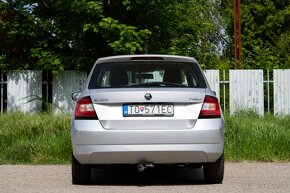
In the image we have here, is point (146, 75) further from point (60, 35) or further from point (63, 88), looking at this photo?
point (60, 35)

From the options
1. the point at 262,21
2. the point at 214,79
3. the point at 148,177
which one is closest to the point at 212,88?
the point at 214,79

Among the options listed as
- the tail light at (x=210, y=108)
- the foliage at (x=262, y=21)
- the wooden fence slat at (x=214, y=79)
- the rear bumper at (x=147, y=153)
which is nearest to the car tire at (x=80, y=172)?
the rear bumper at (x=147, y=153)

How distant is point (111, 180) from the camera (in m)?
8.04

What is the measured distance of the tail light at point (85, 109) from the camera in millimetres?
6891

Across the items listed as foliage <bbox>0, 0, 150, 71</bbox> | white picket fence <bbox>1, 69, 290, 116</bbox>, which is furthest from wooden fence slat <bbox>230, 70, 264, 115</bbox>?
foliage <bbox>0, 0, 150, 71</bbox>

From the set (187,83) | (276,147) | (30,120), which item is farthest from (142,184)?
(30,120)

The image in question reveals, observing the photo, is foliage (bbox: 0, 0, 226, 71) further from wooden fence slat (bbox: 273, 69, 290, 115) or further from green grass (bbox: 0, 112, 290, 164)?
green grass (bbox: 0, 112, 290, 164)

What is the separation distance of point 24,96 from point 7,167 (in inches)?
451

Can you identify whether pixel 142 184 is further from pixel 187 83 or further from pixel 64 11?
pixel 64 11

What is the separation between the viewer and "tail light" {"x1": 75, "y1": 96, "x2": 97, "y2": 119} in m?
6.89

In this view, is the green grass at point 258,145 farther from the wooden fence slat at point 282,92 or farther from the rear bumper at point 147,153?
the wooden fence slat at point 282,92

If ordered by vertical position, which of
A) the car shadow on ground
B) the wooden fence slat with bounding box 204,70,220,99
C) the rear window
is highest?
the wooden fence slat with bounding box 204,70,220,99

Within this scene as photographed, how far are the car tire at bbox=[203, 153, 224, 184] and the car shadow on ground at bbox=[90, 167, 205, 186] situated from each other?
6.5 inches

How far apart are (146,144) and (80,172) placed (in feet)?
3.57
